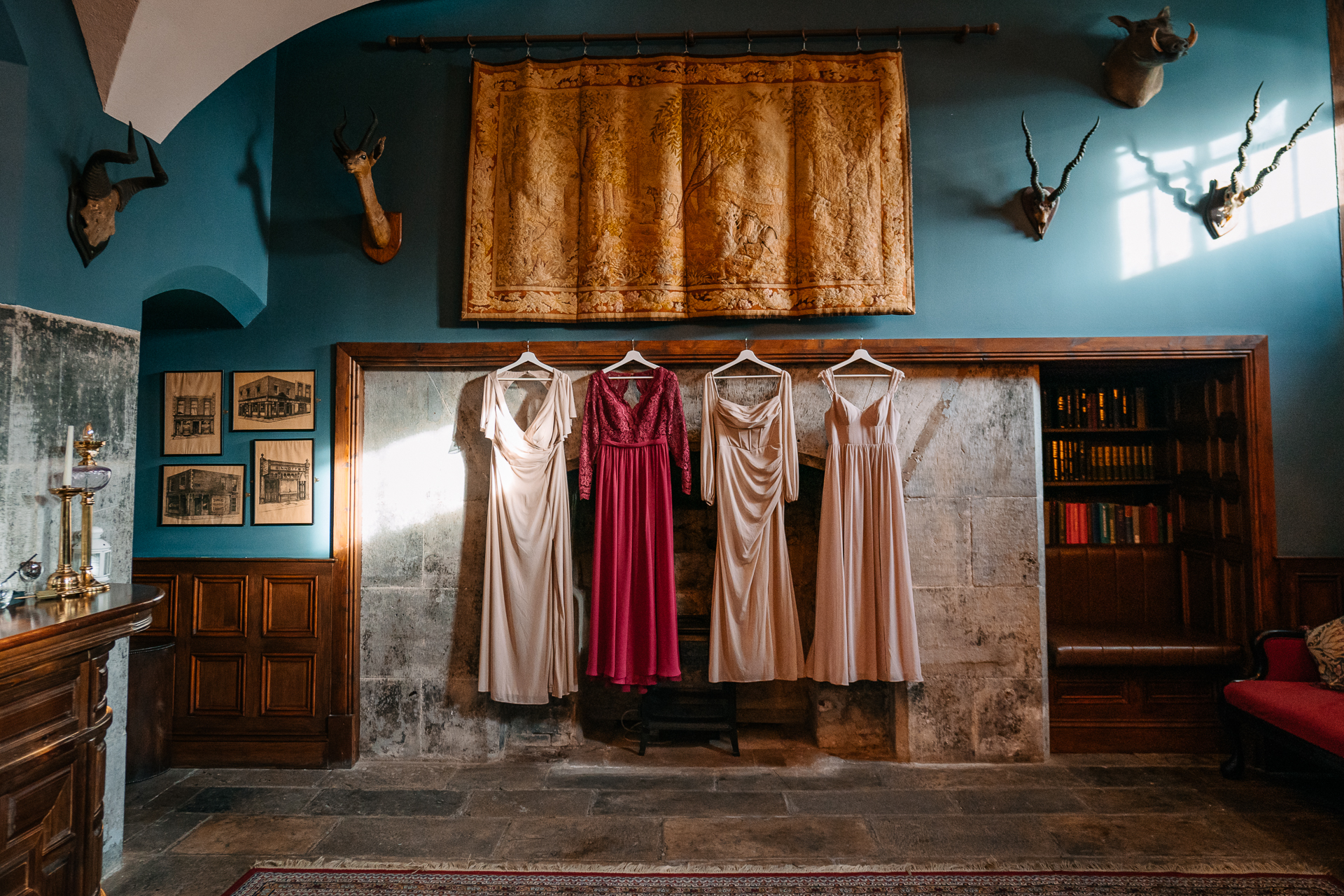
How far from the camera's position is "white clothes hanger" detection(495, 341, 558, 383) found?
3.87 metres

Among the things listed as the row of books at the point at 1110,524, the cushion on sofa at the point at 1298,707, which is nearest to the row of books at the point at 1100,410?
the row of books at the point at 1110,524

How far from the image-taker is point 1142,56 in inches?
145

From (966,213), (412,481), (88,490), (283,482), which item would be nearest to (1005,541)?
(966,213)

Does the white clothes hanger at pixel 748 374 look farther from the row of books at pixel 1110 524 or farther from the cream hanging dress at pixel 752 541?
the row of books at pixel 1110 524

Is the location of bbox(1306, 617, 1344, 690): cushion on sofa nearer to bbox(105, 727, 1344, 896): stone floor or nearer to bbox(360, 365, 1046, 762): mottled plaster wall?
bbox(105, 727, 1344, 896): stone floor

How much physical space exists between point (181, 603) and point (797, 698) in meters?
3.69

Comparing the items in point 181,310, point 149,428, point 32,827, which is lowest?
point 32,827

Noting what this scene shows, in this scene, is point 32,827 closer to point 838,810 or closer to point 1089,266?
point 838,810

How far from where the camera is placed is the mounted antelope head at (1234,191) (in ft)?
12.4

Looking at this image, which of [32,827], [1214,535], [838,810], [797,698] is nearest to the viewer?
[32,827]

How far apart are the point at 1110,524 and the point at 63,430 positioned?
559 centimetres

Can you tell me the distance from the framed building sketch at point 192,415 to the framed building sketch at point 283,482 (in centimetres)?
27

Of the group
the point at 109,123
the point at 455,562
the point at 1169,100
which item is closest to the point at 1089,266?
the point at 1169,100

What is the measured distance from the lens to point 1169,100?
3947mm
